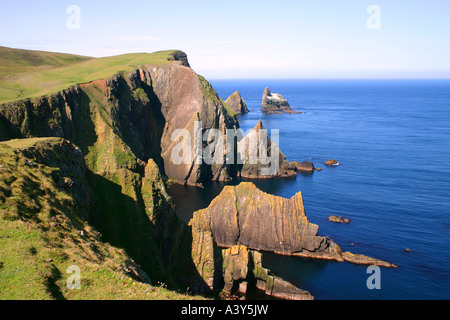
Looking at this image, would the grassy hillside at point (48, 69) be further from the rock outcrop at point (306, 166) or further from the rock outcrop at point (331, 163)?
the rock outcrop at point (331, 163)

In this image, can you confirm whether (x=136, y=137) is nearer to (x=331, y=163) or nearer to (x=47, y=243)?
(x=331, y=163)

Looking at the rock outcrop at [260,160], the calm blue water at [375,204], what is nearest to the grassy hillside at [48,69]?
the calm blue water at [375,204]

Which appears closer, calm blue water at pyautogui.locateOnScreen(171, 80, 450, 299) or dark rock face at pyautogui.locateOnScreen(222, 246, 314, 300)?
dark rock face at pyautogui.locateOnScreen(222, 246, 314, 300)

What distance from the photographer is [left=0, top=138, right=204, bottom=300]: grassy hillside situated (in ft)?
A: 60.6

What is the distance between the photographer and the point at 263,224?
193 feet

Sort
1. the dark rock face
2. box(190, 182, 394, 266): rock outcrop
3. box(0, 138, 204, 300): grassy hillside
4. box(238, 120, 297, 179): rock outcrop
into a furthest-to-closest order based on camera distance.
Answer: box(238, 120, 297, 179): rock outcrop → box(190, 182, 394, 266): rock outcrop → the dark rock face → box(0, 138, 204, 300): grassy hillside

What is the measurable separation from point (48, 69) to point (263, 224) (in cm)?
7208

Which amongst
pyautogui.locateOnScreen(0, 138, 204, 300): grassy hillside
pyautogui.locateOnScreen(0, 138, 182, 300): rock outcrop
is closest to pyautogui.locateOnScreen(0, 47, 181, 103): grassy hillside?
pyautogui.locateOnScreen(0, 138, 182, 300): rock outcrop

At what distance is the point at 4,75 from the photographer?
7400cm

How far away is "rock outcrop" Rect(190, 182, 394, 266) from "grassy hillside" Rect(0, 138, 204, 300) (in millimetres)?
31053

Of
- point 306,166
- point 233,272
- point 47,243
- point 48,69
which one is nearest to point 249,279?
point 233,272

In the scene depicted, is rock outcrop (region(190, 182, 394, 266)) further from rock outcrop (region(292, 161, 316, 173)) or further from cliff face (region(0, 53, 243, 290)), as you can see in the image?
rock outcrop (region(292, 161, 316, 173))

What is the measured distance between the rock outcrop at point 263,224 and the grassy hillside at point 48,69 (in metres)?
40.2

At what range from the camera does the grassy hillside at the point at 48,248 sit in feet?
60.6
